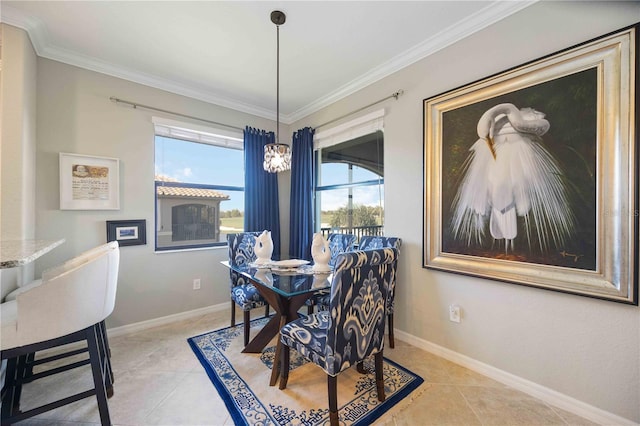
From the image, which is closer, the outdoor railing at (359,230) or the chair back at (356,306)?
the chair back at (356,306)

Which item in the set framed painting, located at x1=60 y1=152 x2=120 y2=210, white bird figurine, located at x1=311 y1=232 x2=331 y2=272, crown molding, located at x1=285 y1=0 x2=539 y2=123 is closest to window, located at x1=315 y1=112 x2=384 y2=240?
crown molding, located at x1=285 y1=0 x2=539 y2=123

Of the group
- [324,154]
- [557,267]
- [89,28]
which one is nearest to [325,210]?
[324,154]

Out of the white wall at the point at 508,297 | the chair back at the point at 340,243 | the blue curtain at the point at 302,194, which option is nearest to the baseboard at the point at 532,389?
the white wall at the point at 508,297

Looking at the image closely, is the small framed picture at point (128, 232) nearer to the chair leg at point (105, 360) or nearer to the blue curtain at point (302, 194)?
the chair leg at point (105, 360)

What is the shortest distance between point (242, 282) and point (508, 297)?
2.35m

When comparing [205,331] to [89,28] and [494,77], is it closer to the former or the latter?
[89,28]

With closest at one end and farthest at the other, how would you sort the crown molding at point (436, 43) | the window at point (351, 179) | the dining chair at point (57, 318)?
the dining chair at point (57, 318) < the crown molding at point (436, 43) < the window at point (351, 179)

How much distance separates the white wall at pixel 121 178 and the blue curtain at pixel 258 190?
58cm

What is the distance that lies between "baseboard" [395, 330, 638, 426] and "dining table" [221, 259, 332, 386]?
1176 millimetres

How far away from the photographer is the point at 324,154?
3.57 m

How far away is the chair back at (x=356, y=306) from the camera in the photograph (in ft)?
4.54

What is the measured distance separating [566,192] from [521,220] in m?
0.29

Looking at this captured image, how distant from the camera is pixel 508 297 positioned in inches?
72.3

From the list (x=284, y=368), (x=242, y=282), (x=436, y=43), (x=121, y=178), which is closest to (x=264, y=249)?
(x=242, y=282)
